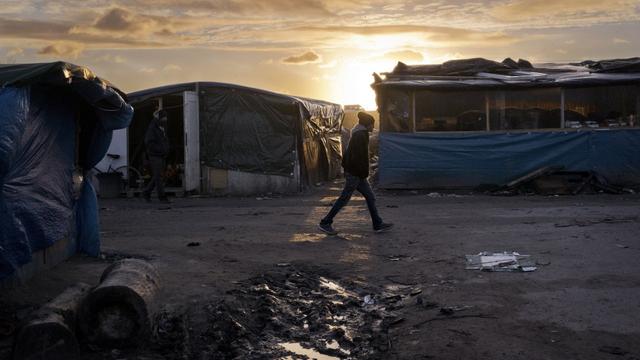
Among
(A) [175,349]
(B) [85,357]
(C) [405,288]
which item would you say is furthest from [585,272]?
(B) [85,357]

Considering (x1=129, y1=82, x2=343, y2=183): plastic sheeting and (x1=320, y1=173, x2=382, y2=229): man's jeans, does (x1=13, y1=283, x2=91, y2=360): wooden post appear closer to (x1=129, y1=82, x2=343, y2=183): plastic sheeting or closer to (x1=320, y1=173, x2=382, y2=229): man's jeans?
(x1=320, y1=173, x2=382, y2=229): man's jeans

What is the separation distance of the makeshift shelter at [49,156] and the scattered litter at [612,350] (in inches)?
184

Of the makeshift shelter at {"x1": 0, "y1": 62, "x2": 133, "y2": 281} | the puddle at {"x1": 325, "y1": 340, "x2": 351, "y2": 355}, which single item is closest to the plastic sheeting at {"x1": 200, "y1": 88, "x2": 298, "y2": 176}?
the makeshift shelter at {"x1": 0, "y1": 62, "x2": 133, "y2": 281}

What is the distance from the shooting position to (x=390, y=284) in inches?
331

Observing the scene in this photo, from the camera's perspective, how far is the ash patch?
6.01 meters

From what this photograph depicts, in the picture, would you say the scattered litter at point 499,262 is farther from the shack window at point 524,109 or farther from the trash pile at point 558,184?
the shack window at point 524,109

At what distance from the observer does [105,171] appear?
20469 mm

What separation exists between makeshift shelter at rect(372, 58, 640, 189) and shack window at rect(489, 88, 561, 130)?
0.09ft

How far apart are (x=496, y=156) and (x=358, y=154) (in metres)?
8.66

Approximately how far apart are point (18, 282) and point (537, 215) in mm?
9768

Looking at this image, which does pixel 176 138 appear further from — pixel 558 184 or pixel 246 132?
pixel 558 184

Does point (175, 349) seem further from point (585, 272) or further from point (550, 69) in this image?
point (550, 69)

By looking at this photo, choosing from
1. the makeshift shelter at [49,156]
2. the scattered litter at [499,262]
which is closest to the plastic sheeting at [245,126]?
the makeshift shelter at [49,156]

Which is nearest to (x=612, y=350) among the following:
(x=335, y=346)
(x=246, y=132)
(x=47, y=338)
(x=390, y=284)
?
(x=335, y=346)
